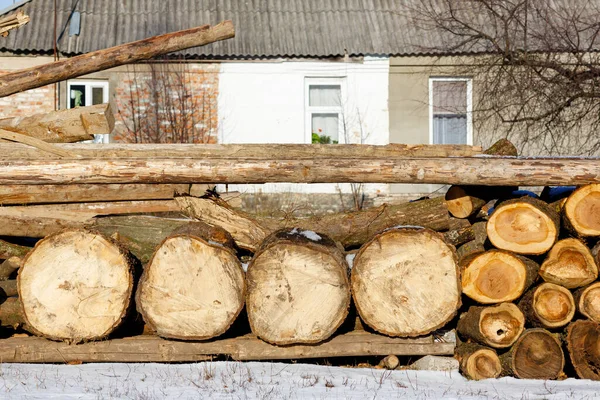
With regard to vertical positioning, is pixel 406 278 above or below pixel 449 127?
below

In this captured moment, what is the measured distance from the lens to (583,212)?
6.10m

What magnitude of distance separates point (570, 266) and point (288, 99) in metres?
9.26

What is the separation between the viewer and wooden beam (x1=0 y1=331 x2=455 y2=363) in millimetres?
6145

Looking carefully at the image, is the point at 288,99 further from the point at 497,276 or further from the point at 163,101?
the point at 497,276

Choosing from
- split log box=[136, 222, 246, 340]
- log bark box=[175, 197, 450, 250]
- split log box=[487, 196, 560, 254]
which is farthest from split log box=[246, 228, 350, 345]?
split log box=[487, 196, 560, 254]

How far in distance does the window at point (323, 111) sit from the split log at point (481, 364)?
912 centimetres

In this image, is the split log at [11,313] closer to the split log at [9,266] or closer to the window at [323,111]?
the split log at [9,266]

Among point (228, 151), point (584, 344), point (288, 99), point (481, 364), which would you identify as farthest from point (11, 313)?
point (288, 99)

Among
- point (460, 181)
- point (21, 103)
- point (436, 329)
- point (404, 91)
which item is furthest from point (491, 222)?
point (21, 103)

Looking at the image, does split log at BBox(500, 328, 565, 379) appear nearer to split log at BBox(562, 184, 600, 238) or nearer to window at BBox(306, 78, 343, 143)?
split log at BBox(562, 184, 600, 238)

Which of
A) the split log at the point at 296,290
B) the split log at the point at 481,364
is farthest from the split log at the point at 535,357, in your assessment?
the split log at the point at 296,290

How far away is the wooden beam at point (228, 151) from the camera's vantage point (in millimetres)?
6633

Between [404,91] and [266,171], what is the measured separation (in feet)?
29.8

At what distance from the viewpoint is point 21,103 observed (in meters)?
14.3
